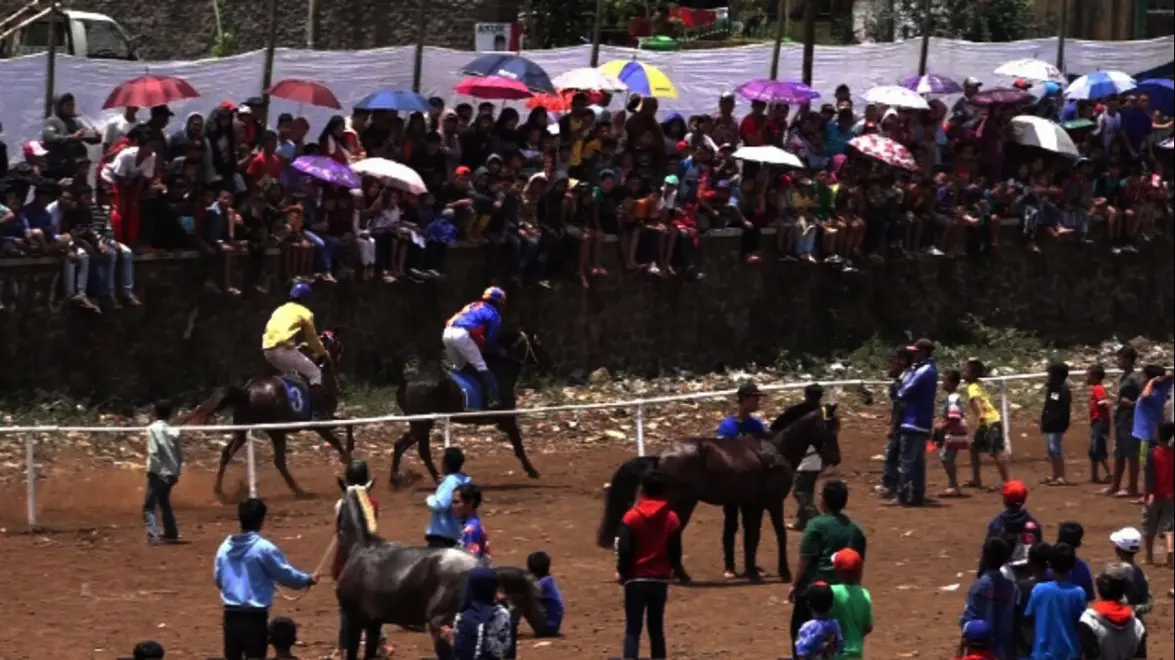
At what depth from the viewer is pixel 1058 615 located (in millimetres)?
14312

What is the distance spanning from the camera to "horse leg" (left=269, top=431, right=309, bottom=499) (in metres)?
23.5

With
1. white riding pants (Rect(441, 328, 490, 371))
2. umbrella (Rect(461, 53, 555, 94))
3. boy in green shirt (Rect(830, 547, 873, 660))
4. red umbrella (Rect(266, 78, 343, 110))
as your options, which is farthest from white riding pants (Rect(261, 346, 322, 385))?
boy in green shirt (Rect(830, 547, 873, 660))

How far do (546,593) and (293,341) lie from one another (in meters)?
7.70

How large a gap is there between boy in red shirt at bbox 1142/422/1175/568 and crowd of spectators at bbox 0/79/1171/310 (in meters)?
9.16

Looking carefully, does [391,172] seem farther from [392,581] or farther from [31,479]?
[392,581]

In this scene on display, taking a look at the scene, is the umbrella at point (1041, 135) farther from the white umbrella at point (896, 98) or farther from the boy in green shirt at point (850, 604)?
the boy in green shirt at point (850, 604)

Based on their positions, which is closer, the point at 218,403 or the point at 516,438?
the point at 218,403

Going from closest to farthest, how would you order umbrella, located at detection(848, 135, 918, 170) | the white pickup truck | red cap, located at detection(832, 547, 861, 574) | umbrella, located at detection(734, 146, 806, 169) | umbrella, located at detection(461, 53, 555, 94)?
1. red cap, located at detection(832, 547, 861, 574)
2. the white pickup truck
3. umbrella, located at detection(734, 146, 806, 169)
4. umbrella, located at detection(461, 53, 555, 94)
5. umbrella, located at detection(848, 135, 918, 170)

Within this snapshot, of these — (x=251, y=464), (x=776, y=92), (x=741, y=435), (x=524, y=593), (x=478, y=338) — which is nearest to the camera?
(x=524, y=593)

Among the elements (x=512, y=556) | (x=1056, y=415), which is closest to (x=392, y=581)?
(x=512, y=556)

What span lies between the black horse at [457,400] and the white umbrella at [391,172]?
228 centimetres

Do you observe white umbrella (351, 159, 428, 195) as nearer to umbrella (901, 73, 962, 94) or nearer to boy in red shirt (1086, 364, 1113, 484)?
boy in red shirt (1086, 364, 1113, 484)

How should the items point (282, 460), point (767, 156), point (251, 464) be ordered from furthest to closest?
1. point (767, 156)
2. point (282, 460)
3. point (251, 464)

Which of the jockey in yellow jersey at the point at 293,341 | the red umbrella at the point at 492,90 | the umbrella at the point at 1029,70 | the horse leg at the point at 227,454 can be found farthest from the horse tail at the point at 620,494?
the umbrella at the point at 1029,70
